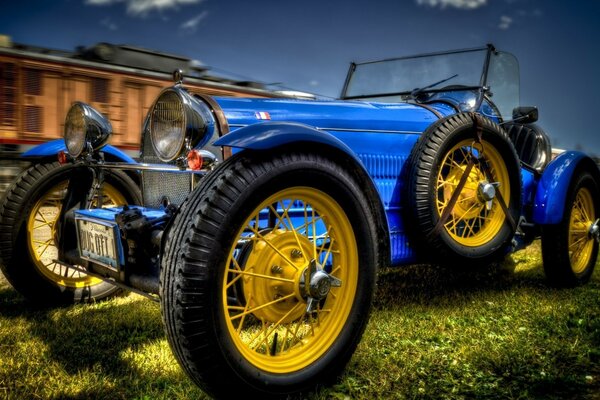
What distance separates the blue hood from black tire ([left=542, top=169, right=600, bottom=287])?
52.9 inches

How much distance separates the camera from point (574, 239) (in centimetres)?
402

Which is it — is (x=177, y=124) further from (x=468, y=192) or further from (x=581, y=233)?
(x=581, y=233)

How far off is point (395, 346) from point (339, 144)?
112 centimetres

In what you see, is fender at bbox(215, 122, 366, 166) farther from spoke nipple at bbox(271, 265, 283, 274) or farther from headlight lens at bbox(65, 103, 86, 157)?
headlight lens at bbox(65, 103, 86, 157)

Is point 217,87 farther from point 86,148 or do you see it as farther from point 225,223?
point 225,223

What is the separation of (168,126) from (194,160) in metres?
0.34

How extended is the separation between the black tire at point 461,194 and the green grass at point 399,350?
440mm

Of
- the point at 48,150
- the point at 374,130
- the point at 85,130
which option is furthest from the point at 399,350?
the point at 48,150

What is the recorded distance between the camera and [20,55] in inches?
344

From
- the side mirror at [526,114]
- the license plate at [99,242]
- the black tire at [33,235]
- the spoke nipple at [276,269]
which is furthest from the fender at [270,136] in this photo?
the side mirror at [526,114]

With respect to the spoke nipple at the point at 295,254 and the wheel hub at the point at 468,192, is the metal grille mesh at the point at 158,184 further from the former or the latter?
the wheel hub at the point at 468,192

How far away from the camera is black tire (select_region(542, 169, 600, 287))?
3660mm

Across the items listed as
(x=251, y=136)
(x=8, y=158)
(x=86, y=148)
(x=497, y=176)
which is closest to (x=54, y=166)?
(x=86, y=148)

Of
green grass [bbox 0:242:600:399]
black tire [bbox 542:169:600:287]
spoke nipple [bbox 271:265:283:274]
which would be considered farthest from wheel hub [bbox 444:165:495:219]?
spoke nipple [bbox 271:265:283:274]
